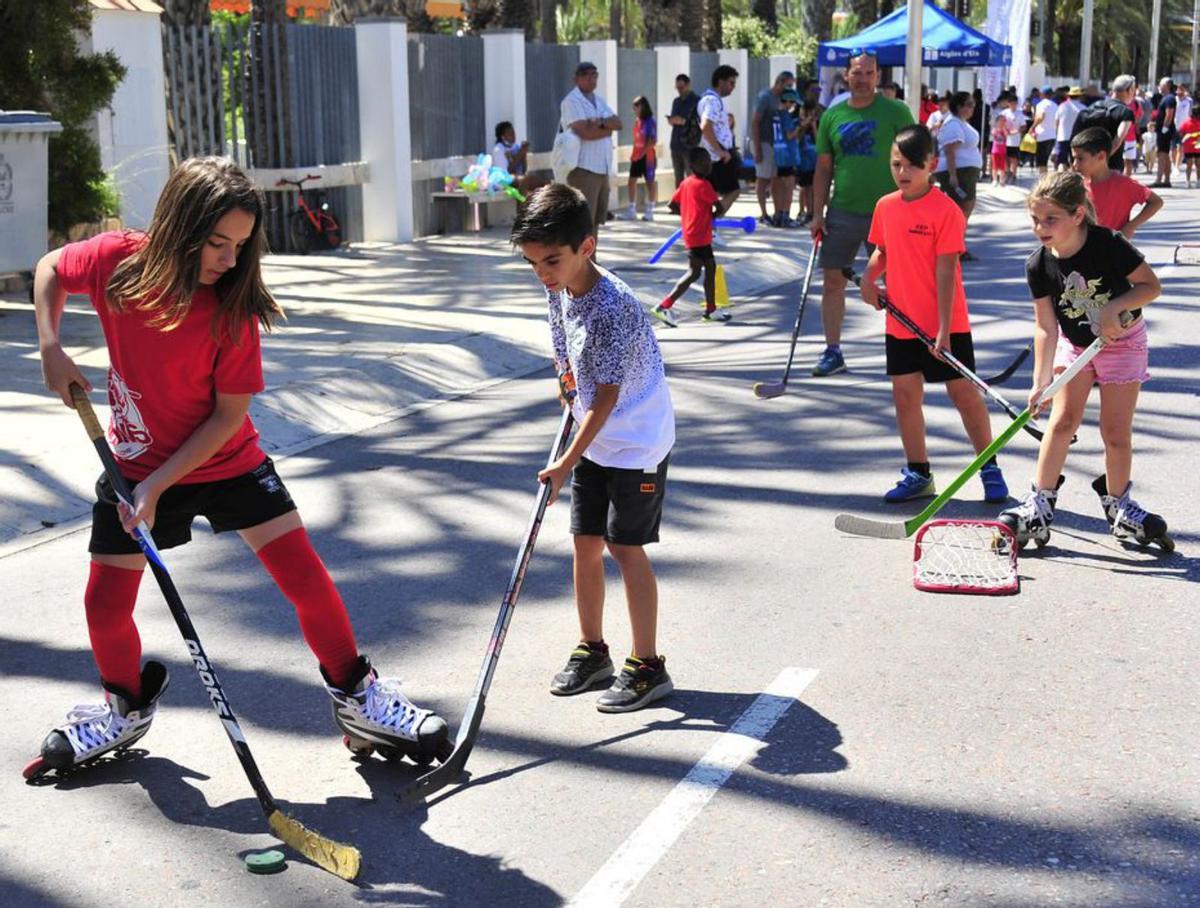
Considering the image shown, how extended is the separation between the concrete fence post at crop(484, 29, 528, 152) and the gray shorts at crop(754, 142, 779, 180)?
10.7ft

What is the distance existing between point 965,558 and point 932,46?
60.8ft

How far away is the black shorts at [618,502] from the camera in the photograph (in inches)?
186

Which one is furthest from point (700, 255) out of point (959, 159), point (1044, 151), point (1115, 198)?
point (1044, 151)

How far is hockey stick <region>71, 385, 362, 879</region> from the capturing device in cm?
377

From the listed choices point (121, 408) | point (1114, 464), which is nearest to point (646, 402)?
point (121, 408)

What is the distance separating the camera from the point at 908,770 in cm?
432

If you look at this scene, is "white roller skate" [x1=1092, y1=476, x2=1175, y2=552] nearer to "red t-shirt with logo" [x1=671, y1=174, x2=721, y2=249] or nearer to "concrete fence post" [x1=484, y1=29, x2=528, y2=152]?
"red t-shirt with logo" [x1=671, y1=174, x2=721, y2=249]

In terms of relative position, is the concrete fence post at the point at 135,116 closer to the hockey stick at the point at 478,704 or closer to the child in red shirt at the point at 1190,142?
the hockey stick at the point at 478,704

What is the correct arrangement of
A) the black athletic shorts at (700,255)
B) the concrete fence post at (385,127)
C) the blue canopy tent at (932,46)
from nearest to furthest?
the black athletic shorts at (700,255) < the concrete fence post at (385,127) < the blue canopy tent at (932,46)

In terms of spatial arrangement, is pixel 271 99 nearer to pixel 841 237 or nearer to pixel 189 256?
pixel 841 237

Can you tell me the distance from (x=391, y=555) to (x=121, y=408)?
247cm

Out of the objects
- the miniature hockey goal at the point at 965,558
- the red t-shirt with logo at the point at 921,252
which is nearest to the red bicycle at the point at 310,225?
the red t-shirt with logo at the point at 921,252

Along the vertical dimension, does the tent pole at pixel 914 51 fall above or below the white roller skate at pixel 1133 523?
above

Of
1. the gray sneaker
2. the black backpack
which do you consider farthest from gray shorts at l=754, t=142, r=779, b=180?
the gray sneaker
